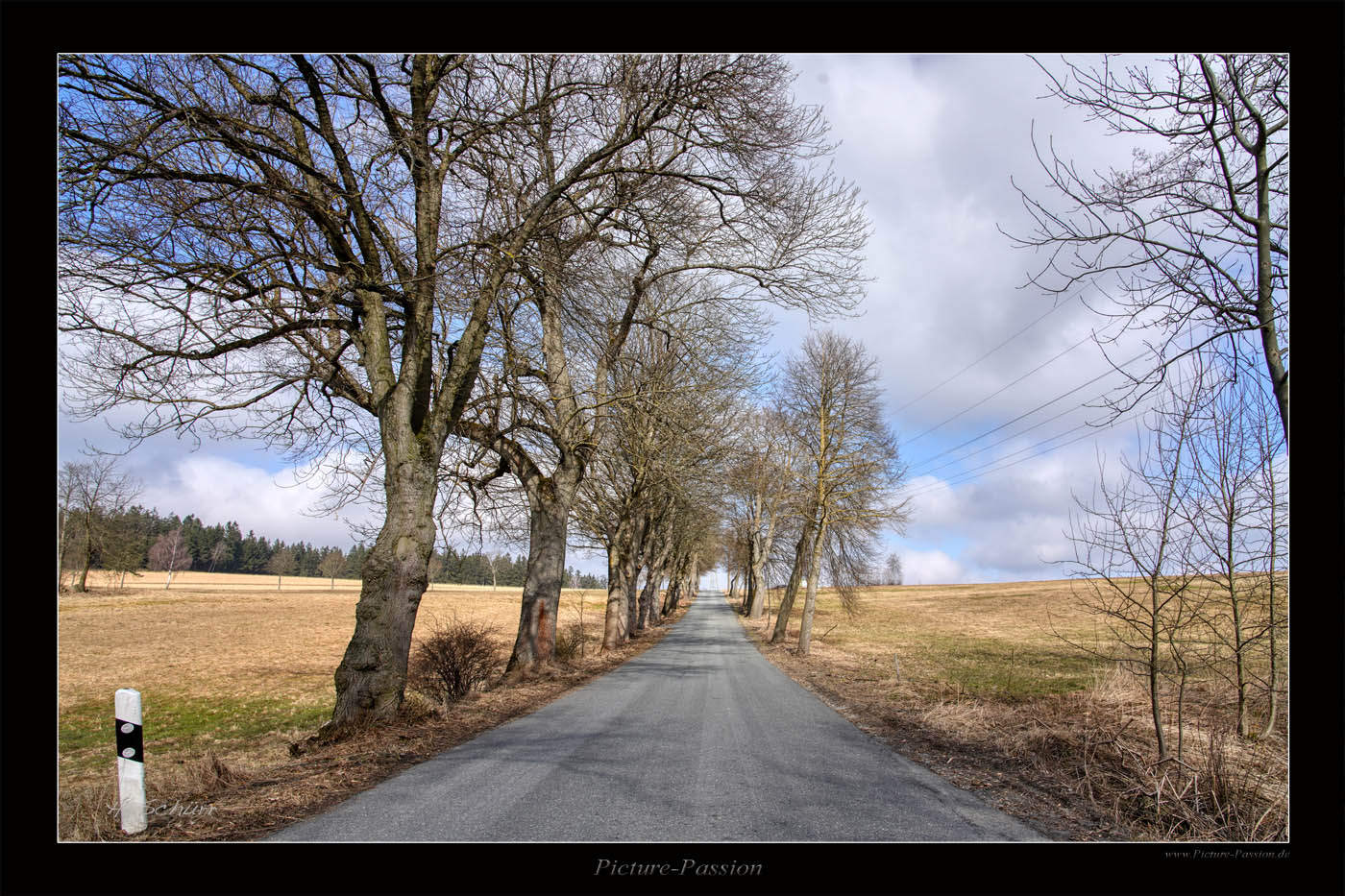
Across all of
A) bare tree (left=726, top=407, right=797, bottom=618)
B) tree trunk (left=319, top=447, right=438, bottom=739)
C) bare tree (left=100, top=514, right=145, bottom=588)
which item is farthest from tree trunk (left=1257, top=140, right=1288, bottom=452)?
bare tree (left=100, top=514, right=145, bottom=588)

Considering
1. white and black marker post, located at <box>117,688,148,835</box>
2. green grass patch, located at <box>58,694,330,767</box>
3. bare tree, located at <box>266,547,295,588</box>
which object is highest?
white and black marker post, located at <box>117,688,148,835</box>

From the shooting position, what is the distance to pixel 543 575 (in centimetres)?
1369

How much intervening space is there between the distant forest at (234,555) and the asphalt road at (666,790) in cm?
580

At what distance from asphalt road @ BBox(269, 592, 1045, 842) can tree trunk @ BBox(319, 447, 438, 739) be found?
1388 millimetres

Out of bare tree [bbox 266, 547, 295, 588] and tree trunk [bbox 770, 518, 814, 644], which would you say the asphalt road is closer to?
tree trunk [bbox 770, 518, 814, 644]

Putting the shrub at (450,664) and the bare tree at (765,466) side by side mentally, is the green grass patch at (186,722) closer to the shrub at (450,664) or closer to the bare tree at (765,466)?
the shrub at (450,664)

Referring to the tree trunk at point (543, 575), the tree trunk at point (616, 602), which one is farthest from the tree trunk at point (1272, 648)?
the tree trunk at point (616, 602)

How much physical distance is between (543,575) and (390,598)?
646 cm

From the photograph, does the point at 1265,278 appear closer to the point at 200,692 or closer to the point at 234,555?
the point at 200,692

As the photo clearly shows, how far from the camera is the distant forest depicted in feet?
82.9

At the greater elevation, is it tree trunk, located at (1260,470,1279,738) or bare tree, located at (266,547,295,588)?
tree trunk, located at (1260,470,1279,738)

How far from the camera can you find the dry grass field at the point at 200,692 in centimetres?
495

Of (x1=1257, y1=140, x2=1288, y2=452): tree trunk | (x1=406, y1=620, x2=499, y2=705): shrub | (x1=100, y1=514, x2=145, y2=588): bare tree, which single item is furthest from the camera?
(x1=100, y1=514, x2=145, y2=588): bare tree
